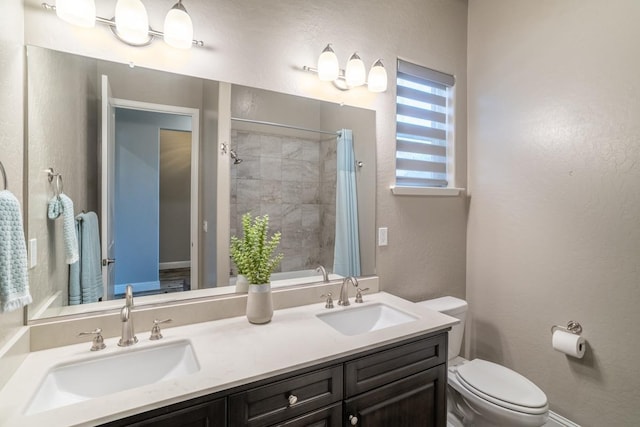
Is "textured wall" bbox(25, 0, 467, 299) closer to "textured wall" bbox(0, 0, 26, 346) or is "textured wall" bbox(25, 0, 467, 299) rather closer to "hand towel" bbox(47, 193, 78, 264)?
"textured wall" bbox(0, 0, 26, 346)

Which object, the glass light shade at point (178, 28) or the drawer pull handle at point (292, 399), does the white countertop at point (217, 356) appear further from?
the glass light shade at point (178, 28)

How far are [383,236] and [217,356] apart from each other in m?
1.21

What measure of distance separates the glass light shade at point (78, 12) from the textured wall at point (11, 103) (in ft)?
0.39

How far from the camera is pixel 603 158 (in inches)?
65.2

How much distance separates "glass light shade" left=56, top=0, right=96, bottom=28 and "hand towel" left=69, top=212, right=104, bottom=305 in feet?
2.32

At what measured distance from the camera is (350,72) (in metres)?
1.76

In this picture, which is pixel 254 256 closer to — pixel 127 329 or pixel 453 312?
pixel 127 329

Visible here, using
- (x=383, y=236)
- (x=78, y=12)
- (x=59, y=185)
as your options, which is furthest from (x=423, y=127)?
(x=59, y=185)

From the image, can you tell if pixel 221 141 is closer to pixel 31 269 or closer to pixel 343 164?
pixel 343 164

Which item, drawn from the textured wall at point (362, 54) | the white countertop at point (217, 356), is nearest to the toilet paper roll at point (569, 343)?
the textured wall at point (362, 54)

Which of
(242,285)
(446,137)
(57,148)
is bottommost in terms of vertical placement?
(242,285)

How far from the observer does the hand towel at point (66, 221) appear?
1.16 m

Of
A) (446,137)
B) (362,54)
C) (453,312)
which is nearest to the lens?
(362,54)

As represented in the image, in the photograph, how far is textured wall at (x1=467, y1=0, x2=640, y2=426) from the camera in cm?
159
